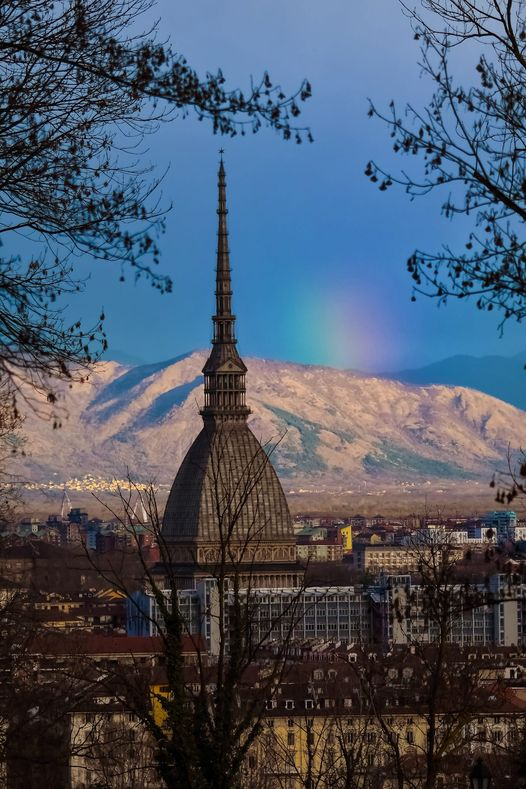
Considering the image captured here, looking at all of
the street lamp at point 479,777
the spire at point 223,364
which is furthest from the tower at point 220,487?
the street lamp at point 479,777

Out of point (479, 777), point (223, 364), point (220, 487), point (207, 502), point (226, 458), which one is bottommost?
point (479, 777)

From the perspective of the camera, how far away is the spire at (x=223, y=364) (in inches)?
7146

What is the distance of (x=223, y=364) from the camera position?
18812 centimetres

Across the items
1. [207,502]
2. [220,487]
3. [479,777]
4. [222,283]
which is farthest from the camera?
[207,502]

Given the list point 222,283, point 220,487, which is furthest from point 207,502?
point 222,283

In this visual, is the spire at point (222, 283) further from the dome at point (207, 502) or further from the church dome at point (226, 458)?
the dome at point (207, 502)

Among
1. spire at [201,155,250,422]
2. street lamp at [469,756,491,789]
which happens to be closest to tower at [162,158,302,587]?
spire at [201,155,250,422]

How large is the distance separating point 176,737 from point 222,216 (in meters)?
160

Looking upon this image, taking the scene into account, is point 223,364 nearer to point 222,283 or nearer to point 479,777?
point 222,283

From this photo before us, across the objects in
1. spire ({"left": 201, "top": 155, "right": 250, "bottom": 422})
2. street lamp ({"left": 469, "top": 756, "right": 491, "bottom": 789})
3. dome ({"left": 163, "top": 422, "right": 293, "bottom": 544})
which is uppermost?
spire ({"left": 201, "top": 155, "right": 250, "bottom": 422})

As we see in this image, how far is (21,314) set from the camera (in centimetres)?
1786

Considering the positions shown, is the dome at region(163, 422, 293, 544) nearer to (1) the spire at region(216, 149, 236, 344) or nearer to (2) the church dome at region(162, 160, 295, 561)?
(2) the church dome at region(162, 160, 295, 561)

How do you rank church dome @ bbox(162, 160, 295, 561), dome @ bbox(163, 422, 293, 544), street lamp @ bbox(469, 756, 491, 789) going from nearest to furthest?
street lamp @ bbox(469, 756, 491, 789)
church dome @ bbox(162, 160, 295, 561)
dome @ bbox(163, 422, 293, 544)

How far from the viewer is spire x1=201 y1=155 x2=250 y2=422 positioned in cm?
A: 18150
